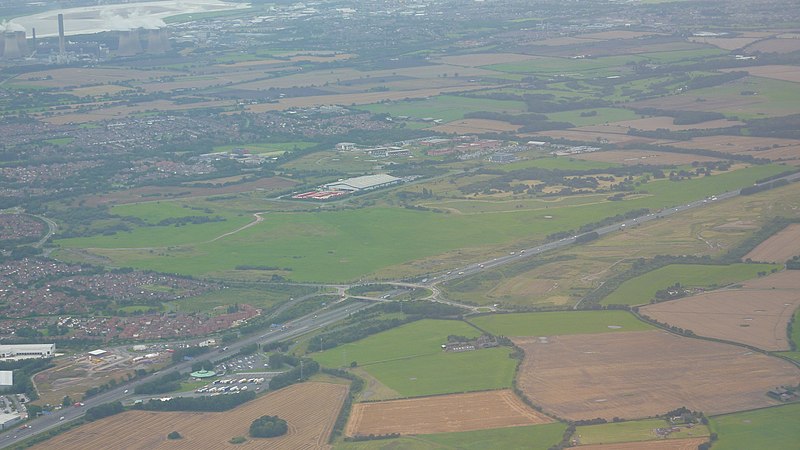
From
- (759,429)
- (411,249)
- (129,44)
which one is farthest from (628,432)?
(129,44)

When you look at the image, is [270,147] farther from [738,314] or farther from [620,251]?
[738,314]

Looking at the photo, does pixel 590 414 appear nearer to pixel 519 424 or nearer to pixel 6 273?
pixel 519 424

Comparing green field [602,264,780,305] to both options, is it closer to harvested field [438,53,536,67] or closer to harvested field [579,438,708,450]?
harvested field [579,438,708,450]

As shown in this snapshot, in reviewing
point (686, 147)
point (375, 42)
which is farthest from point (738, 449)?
point (375, 42)

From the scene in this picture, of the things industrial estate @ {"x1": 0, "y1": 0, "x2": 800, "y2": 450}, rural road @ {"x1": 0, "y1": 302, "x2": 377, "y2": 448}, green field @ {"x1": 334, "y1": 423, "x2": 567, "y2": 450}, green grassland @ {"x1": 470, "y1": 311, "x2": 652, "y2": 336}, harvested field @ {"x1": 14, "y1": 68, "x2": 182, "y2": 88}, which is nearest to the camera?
green field @ {"x1": 334, "y1": 423, "x2": 567, "y2": 450}

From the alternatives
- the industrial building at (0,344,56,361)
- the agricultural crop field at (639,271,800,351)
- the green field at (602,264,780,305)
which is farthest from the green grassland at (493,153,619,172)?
the industrial building at (0,344,56,361)

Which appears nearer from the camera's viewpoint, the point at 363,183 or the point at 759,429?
the point at 759,429

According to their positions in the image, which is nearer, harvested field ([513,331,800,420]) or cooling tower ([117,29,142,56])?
harvested field ([513,331,800,420])
